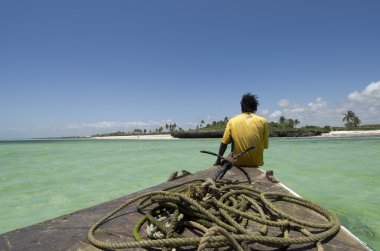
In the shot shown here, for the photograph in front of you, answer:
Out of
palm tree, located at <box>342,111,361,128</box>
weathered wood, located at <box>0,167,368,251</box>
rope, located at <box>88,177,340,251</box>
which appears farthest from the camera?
palm tree, located at <box>342,111,361,128</box>

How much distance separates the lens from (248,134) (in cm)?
468

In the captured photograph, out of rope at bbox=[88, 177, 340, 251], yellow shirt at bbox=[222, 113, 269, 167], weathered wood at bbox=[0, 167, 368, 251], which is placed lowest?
weathered wood at bbox=[0, 167, 368, 251]

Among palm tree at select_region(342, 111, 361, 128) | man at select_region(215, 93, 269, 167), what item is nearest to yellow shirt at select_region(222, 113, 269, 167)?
man at select_region(215, 93, 269, 167)

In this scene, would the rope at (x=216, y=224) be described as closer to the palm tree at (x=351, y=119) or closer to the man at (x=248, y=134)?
the man at (x=248, y=134)

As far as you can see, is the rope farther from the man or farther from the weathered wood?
the man

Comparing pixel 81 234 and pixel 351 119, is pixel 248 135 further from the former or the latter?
pixel 351 119

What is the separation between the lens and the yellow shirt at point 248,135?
4680mm

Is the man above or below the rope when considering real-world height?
above

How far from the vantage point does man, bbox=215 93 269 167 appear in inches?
184

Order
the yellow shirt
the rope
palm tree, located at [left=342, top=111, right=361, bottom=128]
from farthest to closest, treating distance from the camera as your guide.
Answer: palm tree, located at [left=342, top=111, right=361, bottom=128]
the yellow shirt
the rope

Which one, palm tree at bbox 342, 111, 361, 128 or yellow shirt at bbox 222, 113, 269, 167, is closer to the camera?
yellow shirt at bbox 222, 113, 269, 167

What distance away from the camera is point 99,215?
261 centimetres

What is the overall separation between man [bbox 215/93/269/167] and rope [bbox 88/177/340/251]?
6.69 feet

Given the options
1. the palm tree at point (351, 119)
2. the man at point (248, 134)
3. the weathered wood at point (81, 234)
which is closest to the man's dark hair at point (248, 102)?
the man at point (248, 134)
